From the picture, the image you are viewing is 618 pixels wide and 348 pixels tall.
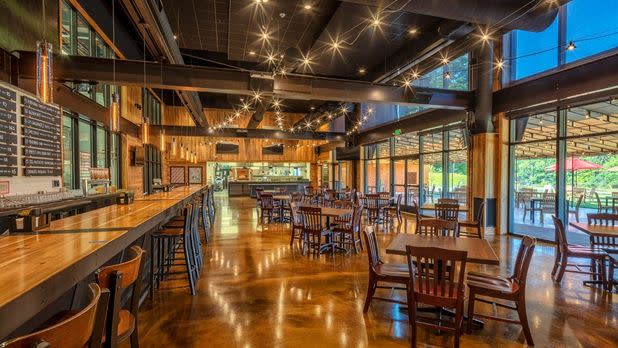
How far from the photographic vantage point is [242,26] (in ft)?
21.5

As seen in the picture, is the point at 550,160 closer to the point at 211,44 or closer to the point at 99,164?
the point at 211,44

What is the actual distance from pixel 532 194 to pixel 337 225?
4640 millimetres

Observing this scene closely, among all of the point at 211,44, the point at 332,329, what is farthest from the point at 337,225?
the point at 211,44

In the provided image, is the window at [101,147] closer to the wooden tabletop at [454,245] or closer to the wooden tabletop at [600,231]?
the wooden tabletop at [454,245]

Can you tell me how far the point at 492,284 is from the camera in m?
2.82

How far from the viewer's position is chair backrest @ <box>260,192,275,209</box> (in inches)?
324

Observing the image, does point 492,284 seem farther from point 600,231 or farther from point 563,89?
point 563,89

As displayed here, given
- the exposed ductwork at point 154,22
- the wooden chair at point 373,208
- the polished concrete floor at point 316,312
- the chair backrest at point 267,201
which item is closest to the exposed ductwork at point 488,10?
the exposed ductwork at point 154,22

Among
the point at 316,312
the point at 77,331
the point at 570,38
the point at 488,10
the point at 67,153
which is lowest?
the point at 316,312

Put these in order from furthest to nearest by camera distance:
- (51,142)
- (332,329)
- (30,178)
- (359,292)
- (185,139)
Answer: (185,139) < (51,142) < (30,178) < (359,292) < (332,329)

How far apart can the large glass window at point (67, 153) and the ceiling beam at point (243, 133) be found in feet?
16.9

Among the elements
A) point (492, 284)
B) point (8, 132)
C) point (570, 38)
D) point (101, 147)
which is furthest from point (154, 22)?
point (570, 38)

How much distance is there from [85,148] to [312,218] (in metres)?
5.21

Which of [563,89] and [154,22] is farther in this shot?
[563,89]
